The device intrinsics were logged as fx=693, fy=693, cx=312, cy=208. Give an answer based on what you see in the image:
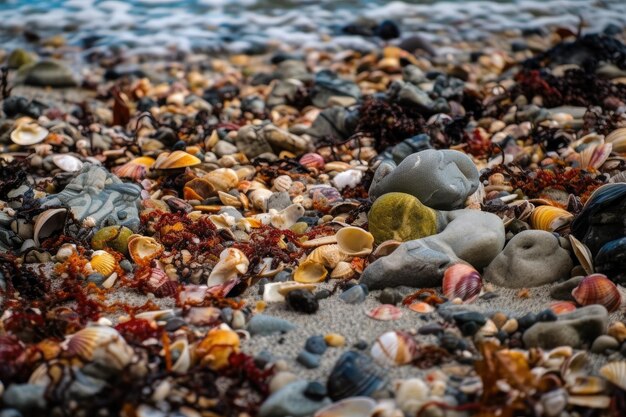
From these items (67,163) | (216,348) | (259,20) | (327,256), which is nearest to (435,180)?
(327,256)

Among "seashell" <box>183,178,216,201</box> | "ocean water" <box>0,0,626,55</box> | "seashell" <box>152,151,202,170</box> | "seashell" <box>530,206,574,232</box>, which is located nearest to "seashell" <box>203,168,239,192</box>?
"seashell" <box>183,178,216,201</box>

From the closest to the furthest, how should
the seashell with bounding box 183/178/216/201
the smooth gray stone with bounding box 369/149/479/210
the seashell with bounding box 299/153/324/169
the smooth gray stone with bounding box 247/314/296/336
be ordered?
1. the smooth gray stone with bounding box 247/314/296/336
2. the smooth gray stone with bounding box 369/149/479/210
3. the seashell with bounding box 183/178/216/201
4. the seashell with bounding box 299/153/324/169

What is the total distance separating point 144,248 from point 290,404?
1.66 meters

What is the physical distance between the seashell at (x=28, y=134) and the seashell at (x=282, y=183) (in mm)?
2048

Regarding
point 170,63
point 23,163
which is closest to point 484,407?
point 23,163

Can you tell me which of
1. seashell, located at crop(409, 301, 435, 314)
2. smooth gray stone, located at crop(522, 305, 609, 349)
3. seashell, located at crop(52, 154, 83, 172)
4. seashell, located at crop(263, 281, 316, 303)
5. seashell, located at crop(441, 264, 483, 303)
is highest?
smooth gray stone, located at crop(522, 305, 609, 349)

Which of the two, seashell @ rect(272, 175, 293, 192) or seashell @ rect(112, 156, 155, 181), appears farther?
seashell @ rect(112, 156, 155, 181)

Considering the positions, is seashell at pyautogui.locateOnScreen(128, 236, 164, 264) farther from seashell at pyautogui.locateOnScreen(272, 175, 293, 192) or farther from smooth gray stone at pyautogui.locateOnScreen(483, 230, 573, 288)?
smooth gray stone at pyautogui.locateOnScreen(483, 230, 573, 288)

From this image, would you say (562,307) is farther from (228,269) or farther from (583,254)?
(228,269)

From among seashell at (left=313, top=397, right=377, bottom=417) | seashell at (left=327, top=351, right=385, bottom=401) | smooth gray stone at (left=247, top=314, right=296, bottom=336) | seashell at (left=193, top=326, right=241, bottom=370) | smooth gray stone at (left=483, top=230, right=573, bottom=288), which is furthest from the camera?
smooth gray stone at (left=483, top=230, right=573, bottom=288)

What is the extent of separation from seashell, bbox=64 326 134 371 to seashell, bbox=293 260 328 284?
43.0 inches

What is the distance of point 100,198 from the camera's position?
421 cm

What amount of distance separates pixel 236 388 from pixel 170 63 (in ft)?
22.2

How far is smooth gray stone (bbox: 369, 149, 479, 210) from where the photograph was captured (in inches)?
155
